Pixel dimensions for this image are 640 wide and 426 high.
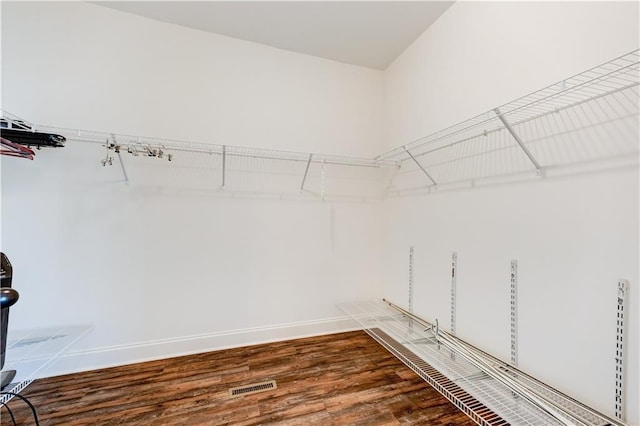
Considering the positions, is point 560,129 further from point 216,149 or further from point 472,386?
point 216,149

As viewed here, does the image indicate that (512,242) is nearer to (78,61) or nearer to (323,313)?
(323,313)

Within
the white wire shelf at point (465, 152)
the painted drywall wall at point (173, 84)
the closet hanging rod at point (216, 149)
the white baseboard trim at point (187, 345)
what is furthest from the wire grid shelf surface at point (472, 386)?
the painted drywall wall at point (173, 84)

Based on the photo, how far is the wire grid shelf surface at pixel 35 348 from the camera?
4.84ft

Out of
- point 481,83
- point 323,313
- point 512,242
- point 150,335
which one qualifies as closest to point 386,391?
point 323,313

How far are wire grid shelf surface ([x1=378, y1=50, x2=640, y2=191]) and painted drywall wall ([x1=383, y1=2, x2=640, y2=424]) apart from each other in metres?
0.09

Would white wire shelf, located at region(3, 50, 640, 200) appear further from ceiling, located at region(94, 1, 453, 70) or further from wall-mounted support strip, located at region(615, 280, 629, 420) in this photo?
ceiling, located at region(94, 1, 453, 70)

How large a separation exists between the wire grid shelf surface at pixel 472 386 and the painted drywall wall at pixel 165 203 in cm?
98

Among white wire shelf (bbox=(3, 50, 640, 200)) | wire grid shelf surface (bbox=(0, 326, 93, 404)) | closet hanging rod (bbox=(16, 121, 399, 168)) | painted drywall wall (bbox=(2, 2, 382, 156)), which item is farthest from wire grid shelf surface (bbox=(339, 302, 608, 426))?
wire grid shelf surface (bbox=(0, 326, 93, 404))

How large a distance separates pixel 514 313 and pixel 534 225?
52cm

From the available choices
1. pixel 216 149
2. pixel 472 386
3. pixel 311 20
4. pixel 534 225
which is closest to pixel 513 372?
pixel 472 386

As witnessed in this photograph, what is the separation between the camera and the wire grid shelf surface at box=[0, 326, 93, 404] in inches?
58.1

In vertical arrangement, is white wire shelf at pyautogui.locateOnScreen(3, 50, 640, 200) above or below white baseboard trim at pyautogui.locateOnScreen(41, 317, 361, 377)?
above

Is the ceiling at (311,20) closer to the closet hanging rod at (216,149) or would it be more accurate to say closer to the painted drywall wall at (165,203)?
the painted drywall wall at (165,203)

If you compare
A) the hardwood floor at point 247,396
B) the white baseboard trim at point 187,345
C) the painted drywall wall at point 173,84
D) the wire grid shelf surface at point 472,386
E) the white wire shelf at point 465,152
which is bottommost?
the hardwood floor at point 247,396
